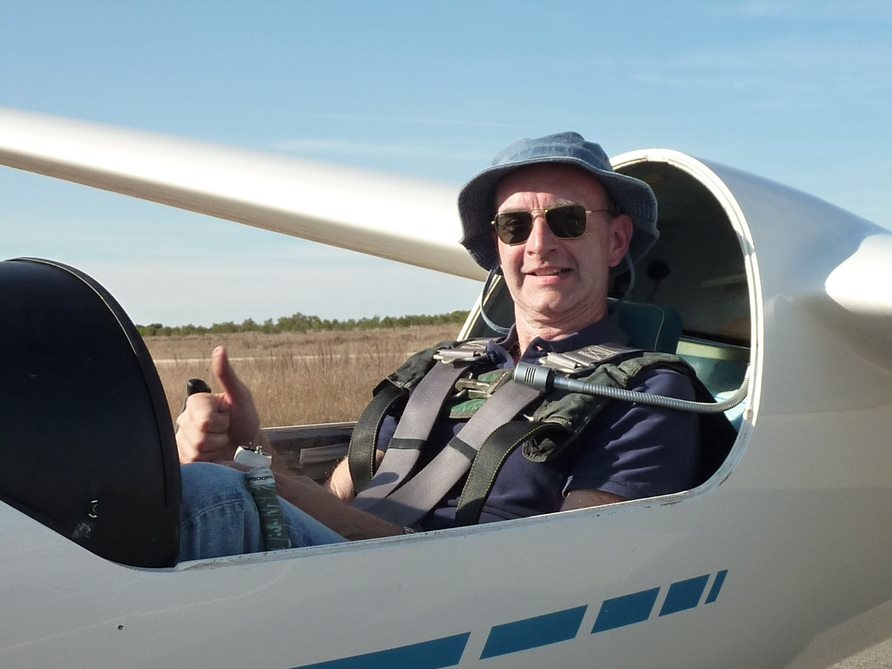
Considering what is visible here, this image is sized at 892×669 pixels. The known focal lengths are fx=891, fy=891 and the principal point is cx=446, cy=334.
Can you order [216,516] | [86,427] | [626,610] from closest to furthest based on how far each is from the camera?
1. [86,427]
2. [216,516]
3. [626,610]

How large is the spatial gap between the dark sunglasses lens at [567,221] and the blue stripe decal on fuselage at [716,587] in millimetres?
922

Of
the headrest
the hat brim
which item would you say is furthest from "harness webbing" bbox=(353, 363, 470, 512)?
the headrest

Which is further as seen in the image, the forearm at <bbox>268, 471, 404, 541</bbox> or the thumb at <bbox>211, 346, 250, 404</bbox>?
the forearm at <bbox>268, 471, 404, 541</bbox>

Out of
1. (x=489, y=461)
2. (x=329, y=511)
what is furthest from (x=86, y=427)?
(x=489, y=461)

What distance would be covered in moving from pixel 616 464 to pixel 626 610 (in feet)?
0.99

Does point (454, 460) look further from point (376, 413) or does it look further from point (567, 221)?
point (567, 221)

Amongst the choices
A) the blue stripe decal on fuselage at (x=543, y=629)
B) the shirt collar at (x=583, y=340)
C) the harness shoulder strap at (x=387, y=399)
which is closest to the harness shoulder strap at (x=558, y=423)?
the shirt collar at (x=583, y=340)

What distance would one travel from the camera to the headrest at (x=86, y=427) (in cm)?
117

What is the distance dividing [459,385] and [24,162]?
309cm

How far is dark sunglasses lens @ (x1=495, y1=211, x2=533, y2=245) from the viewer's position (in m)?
2.38

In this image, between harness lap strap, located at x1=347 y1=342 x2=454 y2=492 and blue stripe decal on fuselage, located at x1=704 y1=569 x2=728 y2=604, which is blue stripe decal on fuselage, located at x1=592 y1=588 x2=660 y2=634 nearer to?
blue stripe decal on fuselage, located at x1=704 y1=569 x2=728 y2=604

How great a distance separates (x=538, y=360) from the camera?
91.9 inches

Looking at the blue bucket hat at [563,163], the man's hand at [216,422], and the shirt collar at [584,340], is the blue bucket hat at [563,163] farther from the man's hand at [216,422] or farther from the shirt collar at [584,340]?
the man's hand at [216,422]

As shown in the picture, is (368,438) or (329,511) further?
(368,438)
